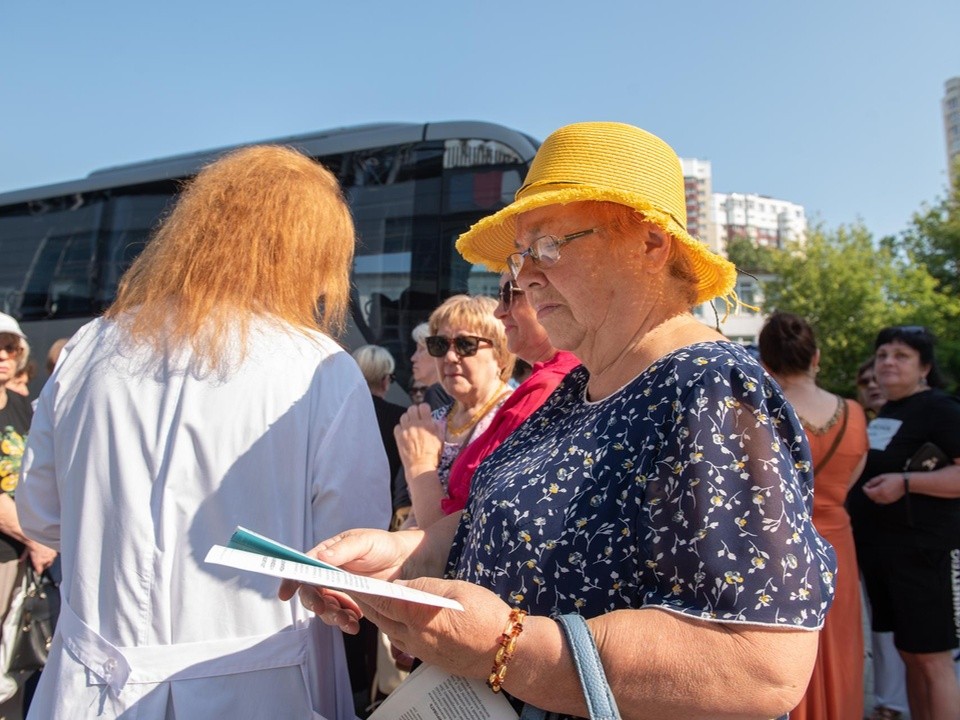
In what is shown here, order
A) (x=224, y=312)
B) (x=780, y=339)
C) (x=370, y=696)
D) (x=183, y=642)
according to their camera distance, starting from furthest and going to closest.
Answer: (x=370, y=696), (x=780, y=339), (x=224, y=312), (x=183, y=642)

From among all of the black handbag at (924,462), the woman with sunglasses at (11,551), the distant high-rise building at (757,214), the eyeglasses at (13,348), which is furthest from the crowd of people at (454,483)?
the distant high-rise building at (757,214)

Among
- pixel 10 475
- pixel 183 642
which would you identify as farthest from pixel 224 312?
pixel 10 475

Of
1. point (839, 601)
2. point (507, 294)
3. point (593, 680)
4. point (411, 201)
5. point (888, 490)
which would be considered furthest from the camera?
point (411, 201)

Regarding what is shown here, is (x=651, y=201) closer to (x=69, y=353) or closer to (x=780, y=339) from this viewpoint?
(x=69, y=353)

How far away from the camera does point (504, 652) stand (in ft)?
3.79

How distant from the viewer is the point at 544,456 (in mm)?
1464

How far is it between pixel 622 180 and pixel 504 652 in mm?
934

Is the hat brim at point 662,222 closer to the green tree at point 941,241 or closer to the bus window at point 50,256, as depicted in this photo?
the bus window at point 50,256

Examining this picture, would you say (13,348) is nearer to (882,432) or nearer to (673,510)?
(673,510)

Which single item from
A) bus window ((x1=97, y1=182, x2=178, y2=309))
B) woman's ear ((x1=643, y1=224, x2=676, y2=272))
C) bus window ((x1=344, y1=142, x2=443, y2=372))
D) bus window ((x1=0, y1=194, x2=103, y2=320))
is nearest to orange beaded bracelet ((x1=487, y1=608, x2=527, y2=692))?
woman's ear ((x1=643, y1=224, x2=676, y2=272))

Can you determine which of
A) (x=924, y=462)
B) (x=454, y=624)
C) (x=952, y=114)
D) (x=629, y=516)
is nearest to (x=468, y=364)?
(x=629, y=516)

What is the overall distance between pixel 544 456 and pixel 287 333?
708 millimetres

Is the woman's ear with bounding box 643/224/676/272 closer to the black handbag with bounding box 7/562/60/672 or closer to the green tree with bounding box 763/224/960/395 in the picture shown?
the black handbag with bounding box 7/562/60/672

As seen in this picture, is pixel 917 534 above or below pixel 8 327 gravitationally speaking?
below
